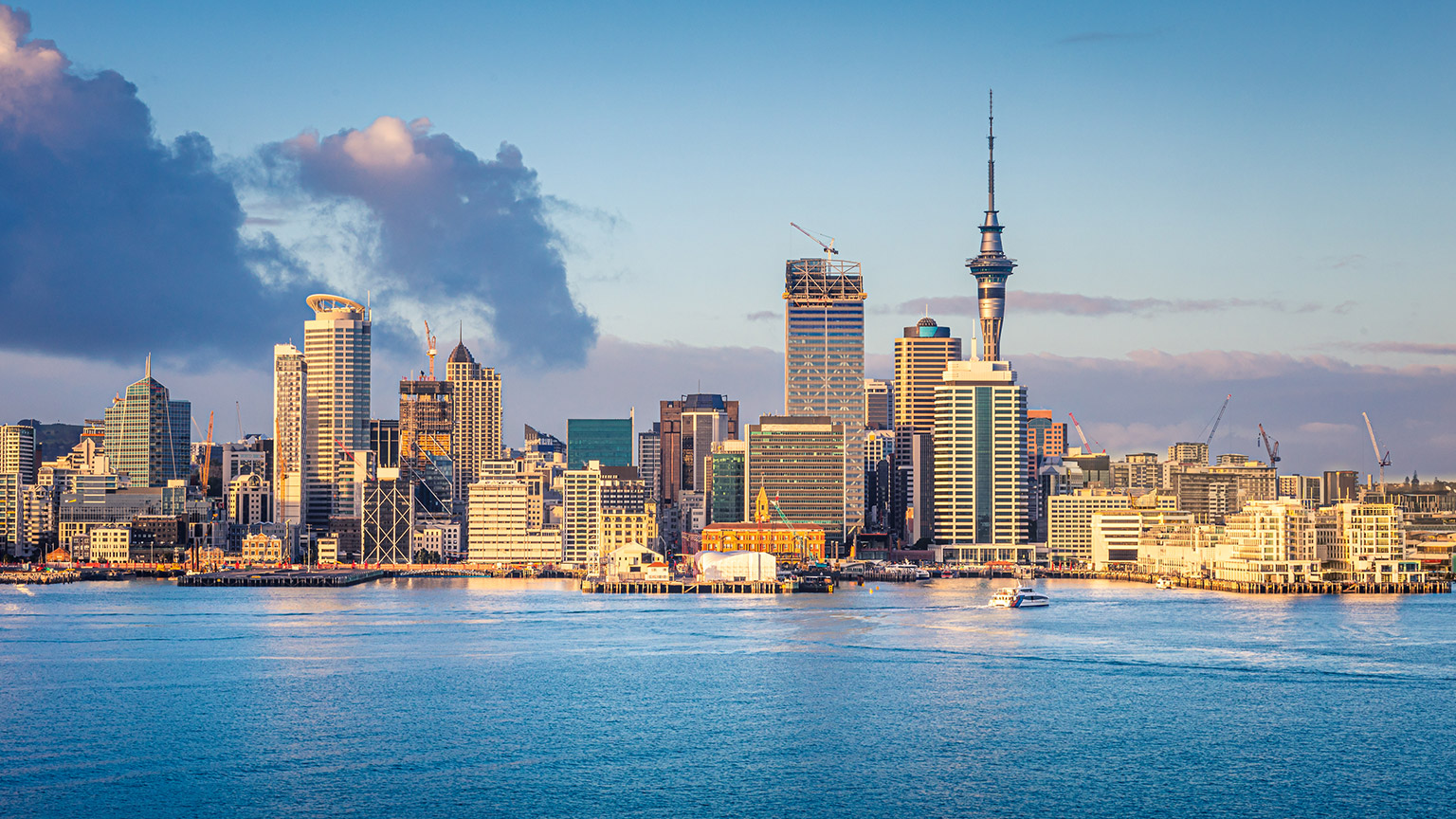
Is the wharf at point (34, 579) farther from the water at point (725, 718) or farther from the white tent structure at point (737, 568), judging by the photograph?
the water at point (725, 718)

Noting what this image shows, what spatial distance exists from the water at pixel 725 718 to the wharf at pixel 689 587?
4724 cm

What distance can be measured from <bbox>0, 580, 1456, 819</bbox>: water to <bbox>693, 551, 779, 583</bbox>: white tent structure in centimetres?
4849

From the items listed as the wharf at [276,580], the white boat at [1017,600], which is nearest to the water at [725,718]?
the white boat at [1017,600]

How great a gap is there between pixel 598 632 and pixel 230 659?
26.8m

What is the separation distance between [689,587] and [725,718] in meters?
97.7

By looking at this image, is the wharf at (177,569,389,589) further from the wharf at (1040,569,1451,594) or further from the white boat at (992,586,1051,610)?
the wharf at (1040,569,1451,594)

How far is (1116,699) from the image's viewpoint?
73.9 metres

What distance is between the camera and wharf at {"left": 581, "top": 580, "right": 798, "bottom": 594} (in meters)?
164

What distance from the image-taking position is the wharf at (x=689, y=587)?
164 meters

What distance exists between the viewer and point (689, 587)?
165750 mm

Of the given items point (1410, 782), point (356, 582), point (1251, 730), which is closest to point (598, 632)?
point (1251, 730)

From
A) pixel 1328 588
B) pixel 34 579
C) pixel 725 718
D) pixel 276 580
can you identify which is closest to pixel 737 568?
pixel 276 580

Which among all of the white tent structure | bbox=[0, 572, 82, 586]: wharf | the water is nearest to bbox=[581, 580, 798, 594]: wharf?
the white tent structure

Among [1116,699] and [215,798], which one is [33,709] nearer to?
[215,798]
